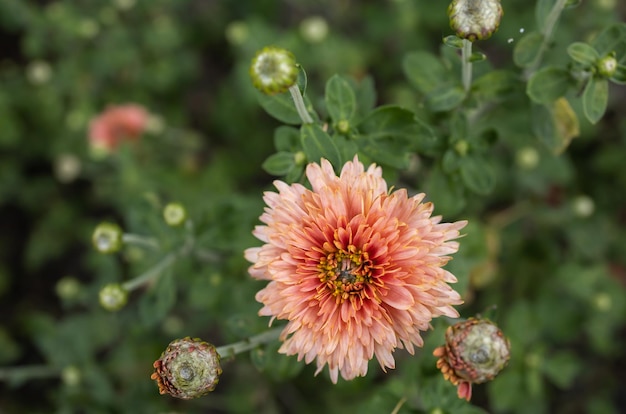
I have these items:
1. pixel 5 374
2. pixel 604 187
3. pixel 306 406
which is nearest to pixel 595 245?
pixel 604 187

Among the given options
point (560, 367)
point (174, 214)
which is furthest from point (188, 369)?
point (560, 367)

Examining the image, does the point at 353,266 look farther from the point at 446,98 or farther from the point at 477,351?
the point at 446,98

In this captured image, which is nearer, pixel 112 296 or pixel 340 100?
pixel 340 100

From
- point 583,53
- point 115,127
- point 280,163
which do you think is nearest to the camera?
point 583,53

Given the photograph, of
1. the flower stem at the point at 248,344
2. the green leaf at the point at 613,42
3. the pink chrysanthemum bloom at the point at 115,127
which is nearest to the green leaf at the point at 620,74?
the green leaf at the point at 613,42

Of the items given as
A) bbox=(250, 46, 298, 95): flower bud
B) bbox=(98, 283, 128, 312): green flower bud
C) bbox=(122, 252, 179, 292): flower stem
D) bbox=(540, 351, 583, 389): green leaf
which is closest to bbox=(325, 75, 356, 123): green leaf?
bbox=(250, 46, 298, 95): flower bud

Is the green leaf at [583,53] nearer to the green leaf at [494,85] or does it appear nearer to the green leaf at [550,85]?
the green leaf at [550,85]
